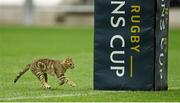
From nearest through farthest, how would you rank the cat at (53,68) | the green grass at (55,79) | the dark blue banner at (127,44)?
1. the green grass at (55,79)
2. the dark blue banner at (127,44)
3. the cat at (53,68)

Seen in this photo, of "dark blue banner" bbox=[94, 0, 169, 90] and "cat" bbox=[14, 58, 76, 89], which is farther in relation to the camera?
"cat" bbox=[14, 58, 76, 89]

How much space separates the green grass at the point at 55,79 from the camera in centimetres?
1283

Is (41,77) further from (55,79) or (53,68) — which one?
(55,79)

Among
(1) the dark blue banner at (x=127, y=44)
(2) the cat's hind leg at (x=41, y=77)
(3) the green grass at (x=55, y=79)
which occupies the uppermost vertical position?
(1) the dark blue banner at (x=127, y=44)

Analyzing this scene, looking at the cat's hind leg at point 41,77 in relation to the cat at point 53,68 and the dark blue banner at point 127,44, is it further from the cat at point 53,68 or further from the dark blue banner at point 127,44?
the dark blue banner at point 127,44

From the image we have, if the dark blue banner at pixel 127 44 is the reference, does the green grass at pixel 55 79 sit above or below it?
below

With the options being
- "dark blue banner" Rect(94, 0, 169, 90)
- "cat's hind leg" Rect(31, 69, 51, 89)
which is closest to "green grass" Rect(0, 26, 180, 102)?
"cat's hind leg" Rect(31, 69, 51, 89)

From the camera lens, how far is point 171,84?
1538cm

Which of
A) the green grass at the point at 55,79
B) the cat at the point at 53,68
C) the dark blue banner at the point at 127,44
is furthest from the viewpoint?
the cat at the point at 53,68

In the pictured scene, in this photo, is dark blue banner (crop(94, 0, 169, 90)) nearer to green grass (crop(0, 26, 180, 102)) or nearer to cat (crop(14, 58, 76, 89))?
green grass (crop(0, 26, 180, 102))

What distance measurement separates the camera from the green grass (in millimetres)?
12828

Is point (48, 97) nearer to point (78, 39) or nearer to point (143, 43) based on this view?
point (143, 43)

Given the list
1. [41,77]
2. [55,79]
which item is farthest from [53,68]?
[55,79]

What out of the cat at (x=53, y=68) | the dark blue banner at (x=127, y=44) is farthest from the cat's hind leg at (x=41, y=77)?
the dark blue banner at (x=127, y=44)
